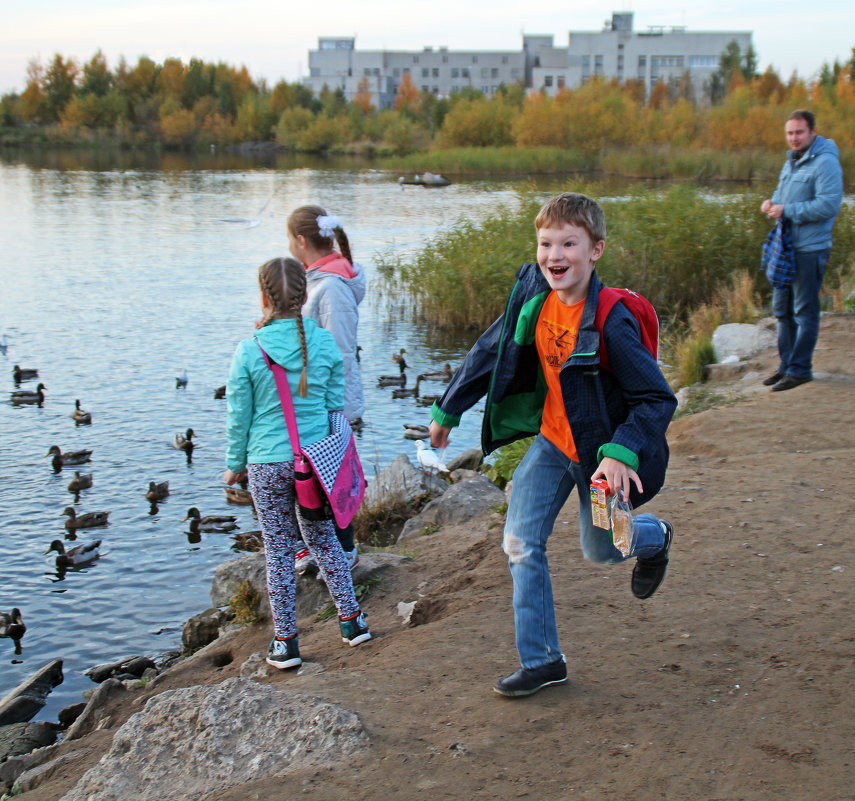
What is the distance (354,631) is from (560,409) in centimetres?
192

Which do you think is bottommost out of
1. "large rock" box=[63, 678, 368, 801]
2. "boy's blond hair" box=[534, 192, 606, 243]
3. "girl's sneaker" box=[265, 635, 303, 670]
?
"girl's sneaker" box=[265, 635, 303, 670]

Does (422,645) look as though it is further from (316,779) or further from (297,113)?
(297,113)

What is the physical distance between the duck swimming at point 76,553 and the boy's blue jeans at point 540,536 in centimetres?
562

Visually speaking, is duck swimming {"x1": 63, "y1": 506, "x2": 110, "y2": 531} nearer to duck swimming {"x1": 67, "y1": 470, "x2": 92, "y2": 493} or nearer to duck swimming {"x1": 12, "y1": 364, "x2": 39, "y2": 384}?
duck swimming {"x1": 67, "y1": 470, "x2": 92, "y2": 493}

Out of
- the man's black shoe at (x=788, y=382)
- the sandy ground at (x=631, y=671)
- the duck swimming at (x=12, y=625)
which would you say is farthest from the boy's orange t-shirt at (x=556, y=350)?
the man's black shoe at (x=788, y=382)

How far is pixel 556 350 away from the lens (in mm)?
3316

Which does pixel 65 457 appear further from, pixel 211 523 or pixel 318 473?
pixel 318 473

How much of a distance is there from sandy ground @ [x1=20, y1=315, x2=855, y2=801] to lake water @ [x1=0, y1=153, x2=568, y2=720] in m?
2.34

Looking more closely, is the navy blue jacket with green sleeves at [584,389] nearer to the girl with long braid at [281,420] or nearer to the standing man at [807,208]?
the girl with long braid at [281,420]

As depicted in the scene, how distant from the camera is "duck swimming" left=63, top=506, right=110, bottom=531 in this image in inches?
340

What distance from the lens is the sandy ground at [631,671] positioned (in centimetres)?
310

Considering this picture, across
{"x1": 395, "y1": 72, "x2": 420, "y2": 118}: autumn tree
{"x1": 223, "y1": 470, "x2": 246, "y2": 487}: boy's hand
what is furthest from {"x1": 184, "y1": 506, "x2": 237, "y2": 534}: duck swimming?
{"x1": 395, "y1": 72, "x2": 420, "y2": 118}: autumn tree

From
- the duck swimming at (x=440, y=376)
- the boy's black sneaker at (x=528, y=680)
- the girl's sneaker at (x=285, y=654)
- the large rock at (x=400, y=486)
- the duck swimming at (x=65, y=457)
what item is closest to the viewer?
the boy's black sneaker at (x=528, y=680)

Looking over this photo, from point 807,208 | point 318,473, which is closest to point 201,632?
point 318,473
